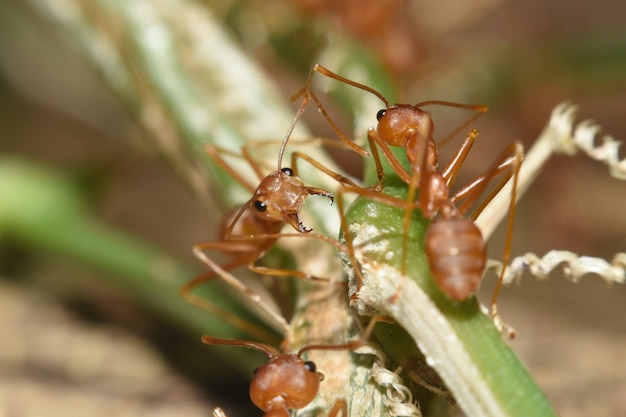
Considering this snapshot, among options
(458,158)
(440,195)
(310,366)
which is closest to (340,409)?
(310,366)

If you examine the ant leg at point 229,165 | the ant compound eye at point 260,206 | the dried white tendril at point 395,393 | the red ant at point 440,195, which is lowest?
the dried white tendril at point 395,393

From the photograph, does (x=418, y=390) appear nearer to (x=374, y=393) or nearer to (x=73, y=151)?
(x=374, y=393)

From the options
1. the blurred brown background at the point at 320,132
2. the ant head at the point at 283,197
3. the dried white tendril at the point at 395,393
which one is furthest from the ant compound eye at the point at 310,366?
the blurred brown background at the point at 320,132

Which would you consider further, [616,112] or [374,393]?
[616,112]

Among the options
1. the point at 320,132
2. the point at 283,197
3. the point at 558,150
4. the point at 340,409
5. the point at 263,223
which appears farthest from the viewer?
the point at 320,132

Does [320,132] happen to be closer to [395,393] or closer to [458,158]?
[458,158]

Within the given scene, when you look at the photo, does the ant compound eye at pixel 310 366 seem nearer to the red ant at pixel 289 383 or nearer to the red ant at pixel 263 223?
the red ant at pixel 289 383

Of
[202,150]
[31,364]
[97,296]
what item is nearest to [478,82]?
[202,150]
